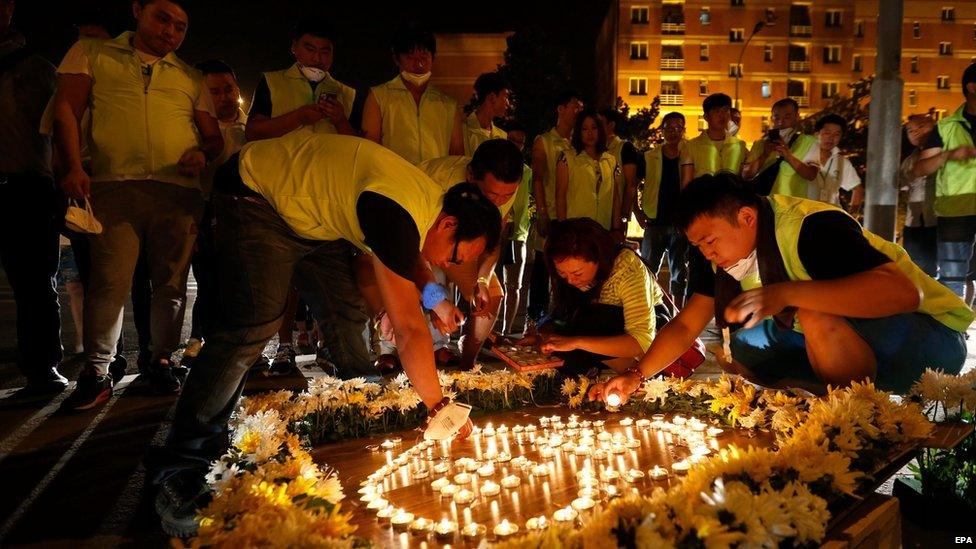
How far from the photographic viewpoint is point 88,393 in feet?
12.9

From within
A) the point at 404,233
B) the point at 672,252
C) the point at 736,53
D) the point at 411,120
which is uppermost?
the point at 736,53

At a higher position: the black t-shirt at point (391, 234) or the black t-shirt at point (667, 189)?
the black t-shirt at point (391, 234)

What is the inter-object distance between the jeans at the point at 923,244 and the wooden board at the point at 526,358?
4407 millimetres

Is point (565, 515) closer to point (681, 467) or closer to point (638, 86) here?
point (681, 467)

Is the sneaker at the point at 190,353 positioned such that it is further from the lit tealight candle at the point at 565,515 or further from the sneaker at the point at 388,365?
the lit tealight candle at the point at 565,515

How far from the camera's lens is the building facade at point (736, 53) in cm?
4353

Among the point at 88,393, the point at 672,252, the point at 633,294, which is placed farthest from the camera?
the point at 672,252

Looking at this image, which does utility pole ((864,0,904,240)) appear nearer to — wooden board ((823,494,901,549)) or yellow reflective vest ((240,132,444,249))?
wooden board ((823,494,901,549))

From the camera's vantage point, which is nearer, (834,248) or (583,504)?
(583,504)

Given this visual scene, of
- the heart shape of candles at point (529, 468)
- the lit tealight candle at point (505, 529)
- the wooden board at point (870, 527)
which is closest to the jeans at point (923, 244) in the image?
the heart shape of candles at point (529, 468)

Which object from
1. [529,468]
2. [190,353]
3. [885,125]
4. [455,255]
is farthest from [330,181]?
[885,125]

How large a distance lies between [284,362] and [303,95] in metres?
1.92

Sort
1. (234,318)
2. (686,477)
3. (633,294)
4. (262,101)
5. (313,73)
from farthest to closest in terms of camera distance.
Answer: (313,73) < (262,101) < (633,294) < (234,318) < (686,477)

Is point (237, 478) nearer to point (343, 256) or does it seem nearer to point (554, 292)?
point (343, 256)
